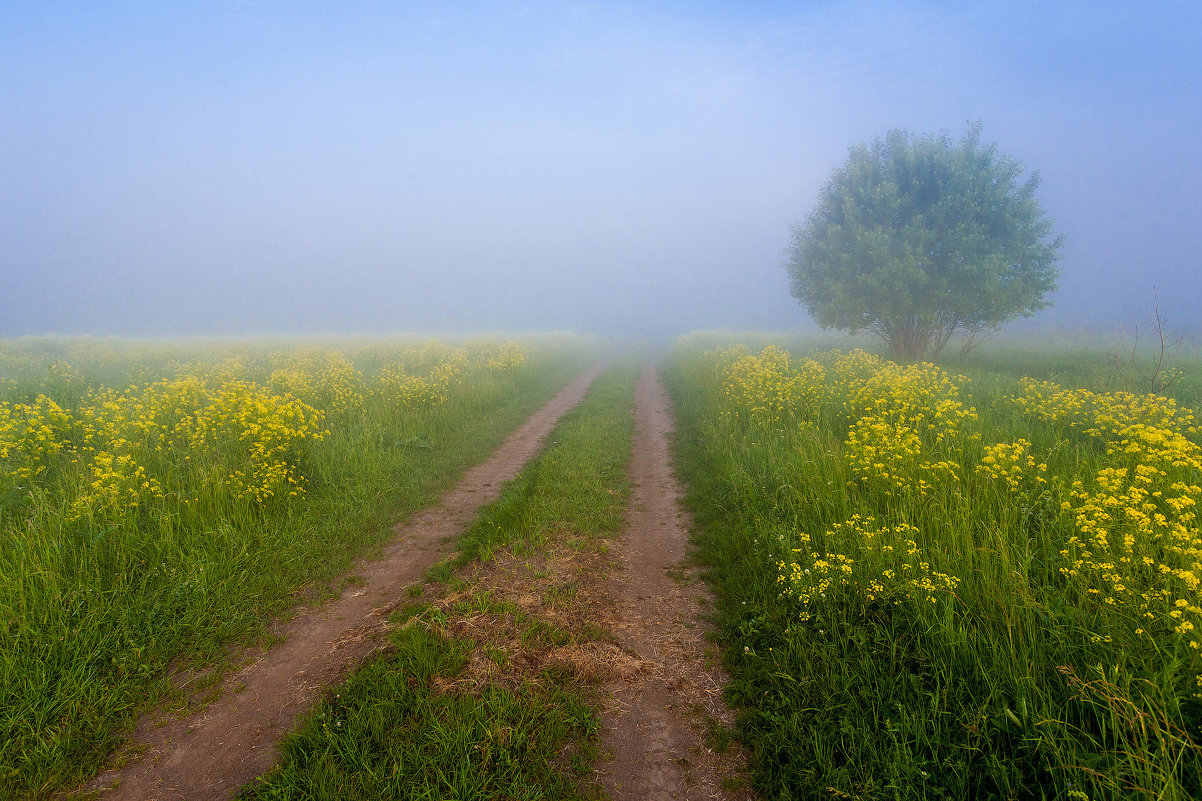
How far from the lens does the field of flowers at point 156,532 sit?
138 inches

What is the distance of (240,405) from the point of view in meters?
7.80

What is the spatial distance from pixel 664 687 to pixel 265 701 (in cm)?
309

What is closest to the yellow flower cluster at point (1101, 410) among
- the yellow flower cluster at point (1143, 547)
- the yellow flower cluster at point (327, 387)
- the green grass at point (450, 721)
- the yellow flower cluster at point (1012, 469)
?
the yellow flower cluster at point (1143, 547)

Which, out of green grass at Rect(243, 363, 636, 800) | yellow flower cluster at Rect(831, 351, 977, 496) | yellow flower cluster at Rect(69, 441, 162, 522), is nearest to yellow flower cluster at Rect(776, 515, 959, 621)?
yellow flower cluster at Rect(831, 351, 977, 496)

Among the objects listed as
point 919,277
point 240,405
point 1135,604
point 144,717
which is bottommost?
point 144,717

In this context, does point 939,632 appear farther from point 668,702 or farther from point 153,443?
point 153,443

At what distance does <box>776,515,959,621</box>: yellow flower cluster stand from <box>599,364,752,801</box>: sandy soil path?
3.21 feet

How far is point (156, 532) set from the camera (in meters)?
5.40

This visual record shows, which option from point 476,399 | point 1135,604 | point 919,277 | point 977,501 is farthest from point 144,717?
point 919,277

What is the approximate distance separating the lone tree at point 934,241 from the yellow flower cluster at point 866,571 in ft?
60.2

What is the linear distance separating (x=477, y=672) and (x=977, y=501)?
5394mm

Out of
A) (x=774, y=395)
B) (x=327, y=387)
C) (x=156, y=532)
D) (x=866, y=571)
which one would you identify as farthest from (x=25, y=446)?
(x=774, y=395)

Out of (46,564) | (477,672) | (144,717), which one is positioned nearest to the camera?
(144,717)

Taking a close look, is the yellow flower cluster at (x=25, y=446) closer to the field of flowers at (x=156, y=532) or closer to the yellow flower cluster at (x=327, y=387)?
the field of flowers at (x=156, y=532)
